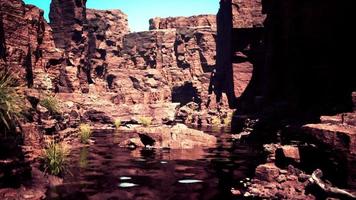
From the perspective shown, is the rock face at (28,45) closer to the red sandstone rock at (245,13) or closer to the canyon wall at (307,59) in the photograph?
the canyon wall at (307,59)

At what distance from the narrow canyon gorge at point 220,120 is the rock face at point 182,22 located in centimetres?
3796

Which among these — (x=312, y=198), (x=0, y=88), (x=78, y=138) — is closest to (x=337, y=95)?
(x=312, y=198)

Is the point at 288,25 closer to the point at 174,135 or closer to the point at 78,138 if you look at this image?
the point at 174,135

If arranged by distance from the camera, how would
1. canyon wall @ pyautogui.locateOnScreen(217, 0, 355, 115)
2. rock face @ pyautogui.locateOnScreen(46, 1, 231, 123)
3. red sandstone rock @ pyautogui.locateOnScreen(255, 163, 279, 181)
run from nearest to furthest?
red sandstone rock @ pyautogui.locateOnScreen(255, 163, 279, 181) < canyon wall @ pyautogui.locateOnScreen(217, 0, 355, 115) < rock face @ pyautogui.locateOnScreen(46, 1, 231, 123)

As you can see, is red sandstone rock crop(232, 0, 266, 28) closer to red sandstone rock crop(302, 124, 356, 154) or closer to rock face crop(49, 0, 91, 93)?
rock face crop(49, 0, 91, 93)

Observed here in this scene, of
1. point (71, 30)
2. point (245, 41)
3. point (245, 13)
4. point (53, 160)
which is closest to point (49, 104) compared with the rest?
point (53, 160)

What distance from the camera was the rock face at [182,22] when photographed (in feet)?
306

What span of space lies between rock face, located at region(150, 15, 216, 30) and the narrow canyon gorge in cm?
3796

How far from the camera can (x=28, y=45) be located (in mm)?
26703

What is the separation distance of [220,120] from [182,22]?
54689 millimetres

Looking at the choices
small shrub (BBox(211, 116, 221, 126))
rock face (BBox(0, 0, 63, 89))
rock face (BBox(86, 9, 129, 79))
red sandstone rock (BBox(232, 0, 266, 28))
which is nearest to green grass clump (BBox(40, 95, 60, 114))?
rock face (BBox(0, 0, 63, 89))

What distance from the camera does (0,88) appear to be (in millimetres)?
9688

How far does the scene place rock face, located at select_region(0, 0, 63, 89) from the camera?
22.8 m

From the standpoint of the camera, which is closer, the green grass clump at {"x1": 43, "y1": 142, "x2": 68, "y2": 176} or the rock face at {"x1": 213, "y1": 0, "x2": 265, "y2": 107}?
the green grass clump at {"x1": 43, "y1": 142, "x2": 68, "y2": 176}
